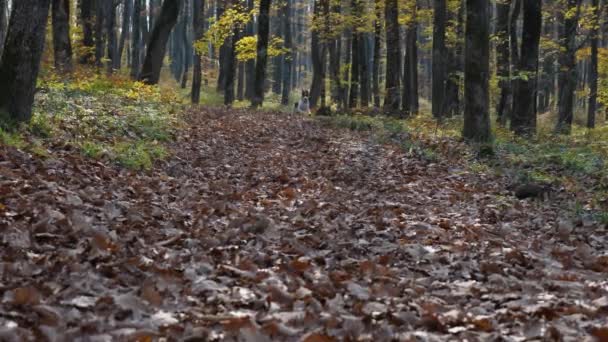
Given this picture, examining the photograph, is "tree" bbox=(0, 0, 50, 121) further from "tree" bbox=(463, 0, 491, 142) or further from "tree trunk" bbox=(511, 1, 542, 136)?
"tree trunk" bbox=(511, 1, 542, 136)

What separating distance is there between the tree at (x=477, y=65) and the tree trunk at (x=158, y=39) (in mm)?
10273

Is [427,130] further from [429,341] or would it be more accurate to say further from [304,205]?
[429,341]

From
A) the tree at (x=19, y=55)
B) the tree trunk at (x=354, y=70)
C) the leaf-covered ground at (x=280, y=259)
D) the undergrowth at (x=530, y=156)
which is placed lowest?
the leaf-covered ground at (x=280, y=259)

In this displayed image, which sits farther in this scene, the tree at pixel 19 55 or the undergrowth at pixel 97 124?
the undergrowth at pixel 97 124

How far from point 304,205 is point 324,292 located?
3.13 metres

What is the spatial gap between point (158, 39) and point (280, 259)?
15867 mm

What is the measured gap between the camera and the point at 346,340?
2.91 m

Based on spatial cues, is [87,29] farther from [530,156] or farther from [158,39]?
[530,156]

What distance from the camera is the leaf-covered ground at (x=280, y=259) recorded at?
120 inches

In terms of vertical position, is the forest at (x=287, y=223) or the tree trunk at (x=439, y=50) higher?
the tree trunk at (x=439, y=50)

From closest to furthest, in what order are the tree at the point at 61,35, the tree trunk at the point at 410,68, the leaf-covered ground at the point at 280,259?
the leaf-covered ground at the point at 280,259, the tree at the point at 61,35, the tree trunk at the point at 410,68

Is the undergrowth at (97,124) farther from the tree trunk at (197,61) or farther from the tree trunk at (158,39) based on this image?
the tree trunk at (197,61)

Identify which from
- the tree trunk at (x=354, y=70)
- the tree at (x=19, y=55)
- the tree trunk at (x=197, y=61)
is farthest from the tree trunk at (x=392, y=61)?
the tree at (x=19, y=55)

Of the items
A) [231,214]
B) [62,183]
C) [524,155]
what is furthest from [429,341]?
[524,155]
